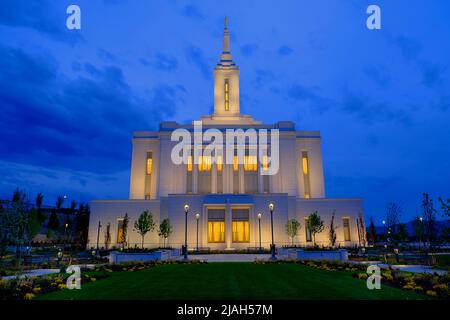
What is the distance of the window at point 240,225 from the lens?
1517 inches

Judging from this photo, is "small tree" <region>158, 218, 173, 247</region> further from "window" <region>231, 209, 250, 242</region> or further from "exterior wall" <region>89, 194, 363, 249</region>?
"window" <region>231, 209, 250, 242</region>

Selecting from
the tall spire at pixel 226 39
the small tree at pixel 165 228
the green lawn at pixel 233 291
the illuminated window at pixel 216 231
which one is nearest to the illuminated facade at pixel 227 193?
the illuminated window at pixel 216 231

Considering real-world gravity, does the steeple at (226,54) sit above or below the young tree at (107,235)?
above

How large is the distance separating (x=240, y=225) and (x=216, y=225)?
3.04 metres

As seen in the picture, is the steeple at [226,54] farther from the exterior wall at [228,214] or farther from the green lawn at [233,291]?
the green lawn at [233,291]

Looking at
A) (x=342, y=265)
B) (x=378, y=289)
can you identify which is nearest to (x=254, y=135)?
(x=342, y=265)

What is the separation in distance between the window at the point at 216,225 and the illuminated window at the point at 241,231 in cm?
150

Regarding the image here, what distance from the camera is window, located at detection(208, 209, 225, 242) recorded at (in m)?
38.6

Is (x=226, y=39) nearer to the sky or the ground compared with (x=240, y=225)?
nearer to the sky

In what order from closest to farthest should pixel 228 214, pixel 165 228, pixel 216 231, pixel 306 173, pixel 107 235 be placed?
pixel 165 228
pixel 107 235
pixel 228 214
pixel 216 231
pixel 306 173

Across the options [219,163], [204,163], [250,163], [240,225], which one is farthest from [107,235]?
[250,163]

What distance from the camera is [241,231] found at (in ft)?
127

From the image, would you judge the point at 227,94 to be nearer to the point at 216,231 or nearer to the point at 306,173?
the point at 306,173
